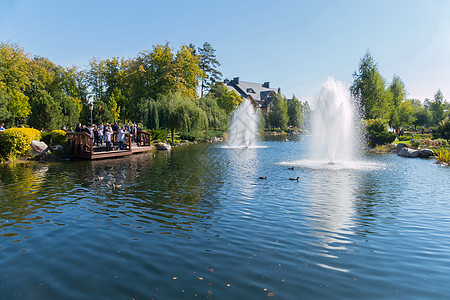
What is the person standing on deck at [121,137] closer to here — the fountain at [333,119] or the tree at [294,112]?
the fountain at [333,119]

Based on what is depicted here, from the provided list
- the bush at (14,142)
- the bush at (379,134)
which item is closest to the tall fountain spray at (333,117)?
the bush at (379,134)

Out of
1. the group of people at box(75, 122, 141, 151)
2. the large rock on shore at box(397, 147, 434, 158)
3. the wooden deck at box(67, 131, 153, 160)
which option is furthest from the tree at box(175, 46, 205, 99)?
the large rock on shore at box(397, 147, 434, 158)

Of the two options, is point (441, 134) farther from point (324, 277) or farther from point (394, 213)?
point (324, 277)

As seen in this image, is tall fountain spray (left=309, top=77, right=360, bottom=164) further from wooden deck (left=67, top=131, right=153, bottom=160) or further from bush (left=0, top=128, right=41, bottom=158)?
bush (left=0, top=128, right=41, bottom=158)

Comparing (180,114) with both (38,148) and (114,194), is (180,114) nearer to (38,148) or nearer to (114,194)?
(38,148)

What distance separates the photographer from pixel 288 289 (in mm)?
4824

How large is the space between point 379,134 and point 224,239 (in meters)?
33.2

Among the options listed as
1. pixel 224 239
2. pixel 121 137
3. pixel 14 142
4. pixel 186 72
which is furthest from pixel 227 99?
pixel 224 239

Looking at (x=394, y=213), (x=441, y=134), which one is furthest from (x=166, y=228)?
(x=441, y=134)

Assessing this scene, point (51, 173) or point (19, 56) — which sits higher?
point (19, 56)

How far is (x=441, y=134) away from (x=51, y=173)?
37.2 metres

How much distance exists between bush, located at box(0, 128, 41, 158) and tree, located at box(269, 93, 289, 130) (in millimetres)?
66002

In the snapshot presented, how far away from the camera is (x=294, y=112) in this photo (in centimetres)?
8769

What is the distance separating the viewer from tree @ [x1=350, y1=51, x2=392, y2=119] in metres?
49.3
